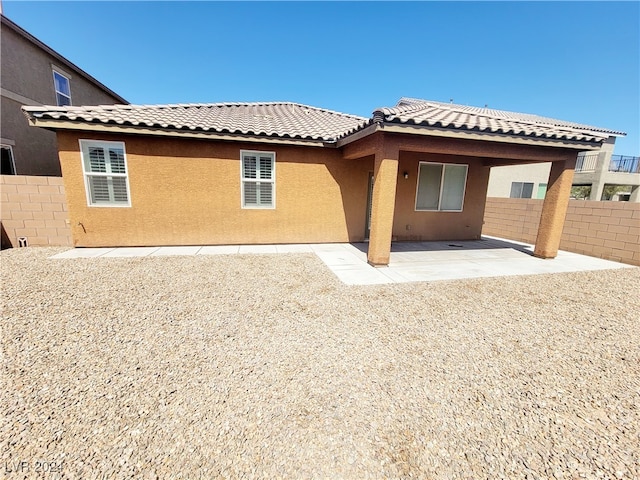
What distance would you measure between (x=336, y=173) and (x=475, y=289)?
5191 millimetres

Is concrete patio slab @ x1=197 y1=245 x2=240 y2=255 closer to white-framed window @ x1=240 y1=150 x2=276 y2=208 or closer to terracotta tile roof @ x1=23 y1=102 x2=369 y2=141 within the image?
white-framed window @ x1=240 y1=150 x2=276 y2=208

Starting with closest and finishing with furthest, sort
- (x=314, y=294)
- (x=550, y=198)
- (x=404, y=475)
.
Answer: (x=404, y=475) < (x=314, y=294) < (x=550, y=198)

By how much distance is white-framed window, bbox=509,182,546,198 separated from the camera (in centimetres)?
1688

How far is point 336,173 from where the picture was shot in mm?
8461

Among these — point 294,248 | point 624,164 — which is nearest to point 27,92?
point 294,248

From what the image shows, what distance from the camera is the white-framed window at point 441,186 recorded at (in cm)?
919

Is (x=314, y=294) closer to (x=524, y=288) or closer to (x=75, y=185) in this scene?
(x=524, y=288)

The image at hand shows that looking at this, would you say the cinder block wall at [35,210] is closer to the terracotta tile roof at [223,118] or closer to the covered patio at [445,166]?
the terracotta tile roof at [223,118]

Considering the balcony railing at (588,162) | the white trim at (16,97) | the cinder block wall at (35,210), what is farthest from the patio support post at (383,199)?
the balcony railing at (588,162)

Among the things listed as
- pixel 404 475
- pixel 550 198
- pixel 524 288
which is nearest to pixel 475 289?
pixel 524 288

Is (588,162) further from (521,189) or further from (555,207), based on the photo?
(555,207)

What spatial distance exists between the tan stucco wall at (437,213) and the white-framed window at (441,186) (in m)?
0.15

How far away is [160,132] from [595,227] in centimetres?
1278

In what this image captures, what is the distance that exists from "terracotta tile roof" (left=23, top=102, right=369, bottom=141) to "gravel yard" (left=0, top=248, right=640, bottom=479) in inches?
162
